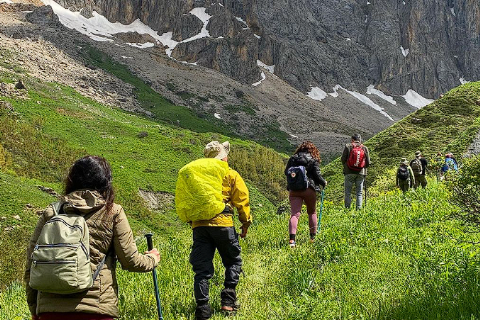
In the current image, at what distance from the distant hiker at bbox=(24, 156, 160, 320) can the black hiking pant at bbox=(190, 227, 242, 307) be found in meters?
1.64

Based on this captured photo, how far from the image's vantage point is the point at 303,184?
984 centimetres

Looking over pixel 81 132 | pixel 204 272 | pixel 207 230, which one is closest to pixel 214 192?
pixel 207 230

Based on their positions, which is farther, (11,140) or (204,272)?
(11,140)

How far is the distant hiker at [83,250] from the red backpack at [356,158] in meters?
9.76

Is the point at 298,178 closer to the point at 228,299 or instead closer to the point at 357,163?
the point at 357,163

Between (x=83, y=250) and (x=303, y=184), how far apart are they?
6.79 meters

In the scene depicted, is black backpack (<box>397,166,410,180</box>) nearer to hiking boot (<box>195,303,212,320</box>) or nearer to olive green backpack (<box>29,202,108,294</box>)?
hiking boot (<box>195,303,212,320</box>)

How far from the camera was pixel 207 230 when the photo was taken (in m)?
6.23

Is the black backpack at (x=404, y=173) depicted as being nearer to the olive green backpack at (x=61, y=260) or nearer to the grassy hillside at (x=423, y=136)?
the grassy hillside at (x=423, y=136)

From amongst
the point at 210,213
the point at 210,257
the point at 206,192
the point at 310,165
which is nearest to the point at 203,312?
the point at 210,257

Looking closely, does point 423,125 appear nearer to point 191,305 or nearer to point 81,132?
point 191,305

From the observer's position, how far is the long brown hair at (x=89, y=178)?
168 inches

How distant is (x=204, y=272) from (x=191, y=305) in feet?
2.05

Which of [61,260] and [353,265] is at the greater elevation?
[61,260]
